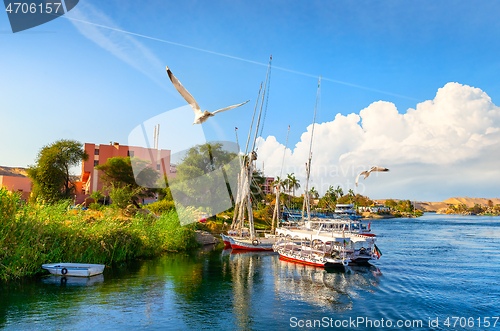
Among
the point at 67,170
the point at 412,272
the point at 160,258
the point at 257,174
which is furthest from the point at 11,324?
the point at 257,174

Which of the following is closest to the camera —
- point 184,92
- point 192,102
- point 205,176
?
point 184,92

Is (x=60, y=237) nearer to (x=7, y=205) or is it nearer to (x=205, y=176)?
(x=7, y=205)

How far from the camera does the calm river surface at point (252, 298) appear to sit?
18.2 m

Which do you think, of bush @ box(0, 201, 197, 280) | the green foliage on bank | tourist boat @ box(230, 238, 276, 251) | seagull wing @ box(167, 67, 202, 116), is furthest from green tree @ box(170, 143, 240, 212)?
seagull wing @ box(167, 67, 202, 116)

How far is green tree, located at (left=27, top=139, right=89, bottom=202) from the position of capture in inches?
2522

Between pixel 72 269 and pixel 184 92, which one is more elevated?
pixel 184 92

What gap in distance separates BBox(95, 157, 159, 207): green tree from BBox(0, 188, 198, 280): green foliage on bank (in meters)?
34.4

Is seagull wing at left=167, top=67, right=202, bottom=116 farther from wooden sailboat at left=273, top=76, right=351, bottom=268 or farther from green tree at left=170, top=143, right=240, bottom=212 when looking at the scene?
green tree at left=170, top=143, right=240, bottom=212

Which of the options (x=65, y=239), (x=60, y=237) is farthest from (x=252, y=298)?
(x=60, y=237)

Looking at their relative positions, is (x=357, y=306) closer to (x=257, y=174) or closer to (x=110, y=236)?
(x=110, y=236)

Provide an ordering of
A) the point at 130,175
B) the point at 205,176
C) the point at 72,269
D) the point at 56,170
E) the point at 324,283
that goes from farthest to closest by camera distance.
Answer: the point at 205,176 → the point at 130,175 → the point at 56,170 → the point at 324,283 → the point at 72,269

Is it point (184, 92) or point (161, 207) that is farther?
point (161, 207)

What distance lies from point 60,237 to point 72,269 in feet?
10.7

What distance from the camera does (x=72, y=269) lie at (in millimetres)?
26469
